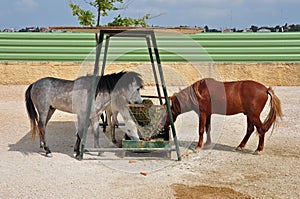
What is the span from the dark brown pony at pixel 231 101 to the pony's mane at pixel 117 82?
74cm

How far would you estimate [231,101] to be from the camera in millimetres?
5133

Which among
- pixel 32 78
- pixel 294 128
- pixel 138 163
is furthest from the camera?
pixel 32 78

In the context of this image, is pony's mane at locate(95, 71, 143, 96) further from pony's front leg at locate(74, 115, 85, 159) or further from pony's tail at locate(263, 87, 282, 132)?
pony's tail at locate(263, 87, 282, 132)

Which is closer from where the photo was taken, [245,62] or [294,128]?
[294,128]

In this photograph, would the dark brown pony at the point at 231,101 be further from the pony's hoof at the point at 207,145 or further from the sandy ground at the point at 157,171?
the sandy ground at the point at 157,171

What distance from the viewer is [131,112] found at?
508 centimetres

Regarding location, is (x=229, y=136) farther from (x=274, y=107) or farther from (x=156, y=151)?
(x=156, y=151)

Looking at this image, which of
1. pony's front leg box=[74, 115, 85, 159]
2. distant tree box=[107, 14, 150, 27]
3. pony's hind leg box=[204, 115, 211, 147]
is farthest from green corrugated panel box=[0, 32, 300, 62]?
pony's front leg box=[74, 115, 85, 159]

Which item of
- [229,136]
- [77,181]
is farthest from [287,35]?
[77,181]

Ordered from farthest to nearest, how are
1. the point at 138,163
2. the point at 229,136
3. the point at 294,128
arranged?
the point at 294,128
the point at 229,136
the point at 138,163

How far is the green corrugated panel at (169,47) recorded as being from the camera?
11.8 metres

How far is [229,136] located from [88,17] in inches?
155

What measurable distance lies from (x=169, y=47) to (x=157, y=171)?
813 cm

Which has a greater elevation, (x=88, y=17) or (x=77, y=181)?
(x=88, y=17)
